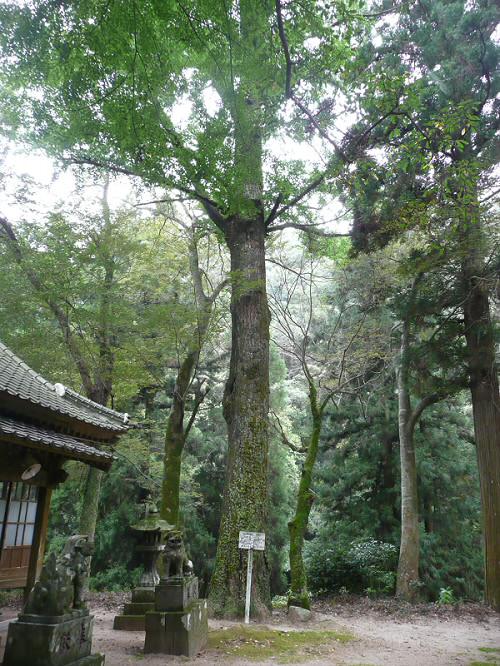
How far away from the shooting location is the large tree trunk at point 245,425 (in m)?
7.50

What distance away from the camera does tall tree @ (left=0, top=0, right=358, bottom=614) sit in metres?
4.11

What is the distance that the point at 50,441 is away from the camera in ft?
15.9

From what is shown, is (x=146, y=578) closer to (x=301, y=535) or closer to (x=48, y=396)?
(x=301, y=535)

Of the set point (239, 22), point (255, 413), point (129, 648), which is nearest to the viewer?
point (239, 22)

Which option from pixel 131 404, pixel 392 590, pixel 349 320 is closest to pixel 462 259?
pixel 349 320

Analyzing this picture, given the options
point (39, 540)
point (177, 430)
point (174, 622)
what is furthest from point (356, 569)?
point (39, 540)

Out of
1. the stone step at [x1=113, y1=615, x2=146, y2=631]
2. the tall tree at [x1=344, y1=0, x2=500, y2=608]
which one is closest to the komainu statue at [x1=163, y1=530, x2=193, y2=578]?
the stone step at [x1=113, y1=615, x2=146, y2=631]

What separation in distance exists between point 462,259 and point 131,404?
1054cm

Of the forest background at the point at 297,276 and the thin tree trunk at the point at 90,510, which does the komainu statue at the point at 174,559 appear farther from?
the thin tree trunk at the point at 90,510

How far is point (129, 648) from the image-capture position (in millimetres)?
5570

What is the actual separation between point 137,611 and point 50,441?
139 inches

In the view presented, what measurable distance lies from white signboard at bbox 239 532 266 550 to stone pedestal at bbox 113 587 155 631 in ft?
4.82

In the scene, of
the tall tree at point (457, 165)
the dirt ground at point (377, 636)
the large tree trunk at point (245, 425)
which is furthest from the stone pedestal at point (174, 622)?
the tall tree at point (457, 165)

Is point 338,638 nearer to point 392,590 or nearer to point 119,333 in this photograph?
point 392,590
